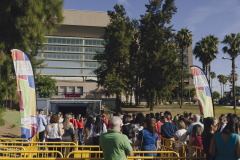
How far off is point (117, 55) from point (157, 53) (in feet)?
22.7

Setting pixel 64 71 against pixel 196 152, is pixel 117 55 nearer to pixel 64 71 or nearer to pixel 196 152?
pixel 196 152

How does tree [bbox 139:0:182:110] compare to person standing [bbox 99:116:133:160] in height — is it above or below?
above

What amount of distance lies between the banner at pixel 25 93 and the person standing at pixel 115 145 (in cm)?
519

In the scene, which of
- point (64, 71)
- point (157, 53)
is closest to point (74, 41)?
point (64, 71)

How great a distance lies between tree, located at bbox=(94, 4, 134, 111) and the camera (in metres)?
34.2

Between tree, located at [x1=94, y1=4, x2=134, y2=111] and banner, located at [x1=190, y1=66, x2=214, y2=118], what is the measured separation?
22.6 meters

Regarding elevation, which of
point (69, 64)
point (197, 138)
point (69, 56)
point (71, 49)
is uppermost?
point (71, 49)

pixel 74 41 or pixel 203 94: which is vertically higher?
pixel 74 41

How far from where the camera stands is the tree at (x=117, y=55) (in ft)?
112

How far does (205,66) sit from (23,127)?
39.9m

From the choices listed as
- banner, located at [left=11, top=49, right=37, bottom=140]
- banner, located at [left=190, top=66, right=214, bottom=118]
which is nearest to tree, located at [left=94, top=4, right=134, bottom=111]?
banner, located at [left=190, top=66, right=214, bottom=118]

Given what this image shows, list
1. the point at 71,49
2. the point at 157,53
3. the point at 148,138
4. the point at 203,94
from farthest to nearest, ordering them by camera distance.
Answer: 1. the point at 71,49
2. the point at 157,53
3. the point at 203,94
4. the point at 148,138

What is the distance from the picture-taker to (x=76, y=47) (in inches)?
2761

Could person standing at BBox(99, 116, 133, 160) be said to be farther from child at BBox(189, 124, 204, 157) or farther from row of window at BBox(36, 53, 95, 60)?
row of window at BBox(36, 53, 95, 60)
